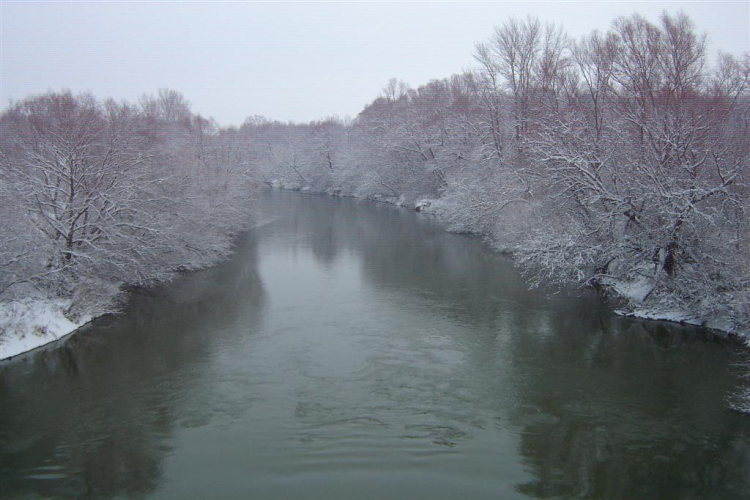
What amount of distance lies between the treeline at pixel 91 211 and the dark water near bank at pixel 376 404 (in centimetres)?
174

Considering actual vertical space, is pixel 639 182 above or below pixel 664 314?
above

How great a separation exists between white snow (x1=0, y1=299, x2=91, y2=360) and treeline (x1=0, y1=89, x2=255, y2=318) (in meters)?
0.27

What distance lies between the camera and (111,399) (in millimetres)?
10648

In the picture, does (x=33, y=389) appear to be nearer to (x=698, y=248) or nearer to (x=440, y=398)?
(x=440, y=398)

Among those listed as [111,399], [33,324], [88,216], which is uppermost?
[88,216]

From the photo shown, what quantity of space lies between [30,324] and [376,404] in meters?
9.44

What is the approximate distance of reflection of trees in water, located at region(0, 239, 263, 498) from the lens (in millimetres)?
8305

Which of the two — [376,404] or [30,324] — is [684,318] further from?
[30,324]

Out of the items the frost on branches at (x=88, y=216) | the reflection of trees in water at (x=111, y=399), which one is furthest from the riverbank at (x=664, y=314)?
the frost on branches at (x=88, y=216)

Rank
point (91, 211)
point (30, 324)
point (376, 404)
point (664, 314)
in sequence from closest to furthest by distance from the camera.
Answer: point (376, 404) → point (30, 324) → point (664, 314) → point (91, 211)

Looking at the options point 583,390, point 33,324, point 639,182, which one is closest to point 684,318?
point 639,182

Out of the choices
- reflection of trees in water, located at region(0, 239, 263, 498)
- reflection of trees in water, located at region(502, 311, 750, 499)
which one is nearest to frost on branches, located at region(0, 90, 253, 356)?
reflection of trees in water, located at region(0, 239, 263, 498)

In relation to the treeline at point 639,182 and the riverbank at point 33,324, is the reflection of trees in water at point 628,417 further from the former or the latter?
the riverbank at point 33,324

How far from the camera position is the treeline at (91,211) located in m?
14.9
